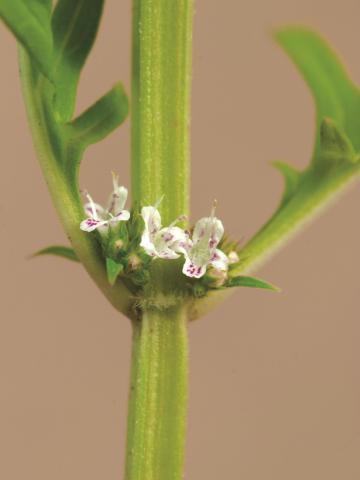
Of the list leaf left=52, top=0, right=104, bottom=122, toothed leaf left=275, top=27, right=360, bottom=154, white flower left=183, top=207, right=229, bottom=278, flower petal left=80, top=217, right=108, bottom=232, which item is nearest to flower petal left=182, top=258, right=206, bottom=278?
white flower left=183, top=207, right=229, bottom=278

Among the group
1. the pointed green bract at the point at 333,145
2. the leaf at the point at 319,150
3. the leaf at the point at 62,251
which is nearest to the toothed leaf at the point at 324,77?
the leaf at the point at 319,150

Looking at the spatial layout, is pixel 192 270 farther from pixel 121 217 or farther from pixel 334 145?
pixel 334 145

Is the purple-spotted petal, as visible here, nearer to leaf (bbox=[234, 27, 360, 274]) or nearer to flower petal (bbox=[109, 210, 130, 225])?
flower petal (bbox=[109, 210, 130, 225])

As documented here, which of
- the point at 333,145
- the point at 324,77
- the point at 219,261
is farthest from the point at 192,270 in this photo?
the point at 324,77

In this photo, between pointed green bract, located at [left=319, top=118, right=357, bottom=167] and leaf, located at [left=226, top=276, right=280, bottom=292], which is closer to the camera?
leaf, located at [left=226, top=276, right=280, bottom=292]

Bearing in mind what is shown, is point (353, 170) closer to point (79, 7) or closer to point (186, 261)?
point (186, 261)

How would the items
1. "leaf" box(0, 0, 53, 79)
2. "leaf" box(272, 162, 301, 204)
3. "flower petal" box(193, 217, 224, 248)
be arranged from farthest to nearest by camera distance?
"leaf" box(272, 162, 301, 204) → "flower petal" box(193, 217, 224, 248) → "leaf" box(0, 0, 53, 79)

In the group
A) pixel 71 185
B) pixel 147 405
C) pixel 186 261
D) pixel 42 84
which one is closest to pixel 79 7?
pixel 42 84
